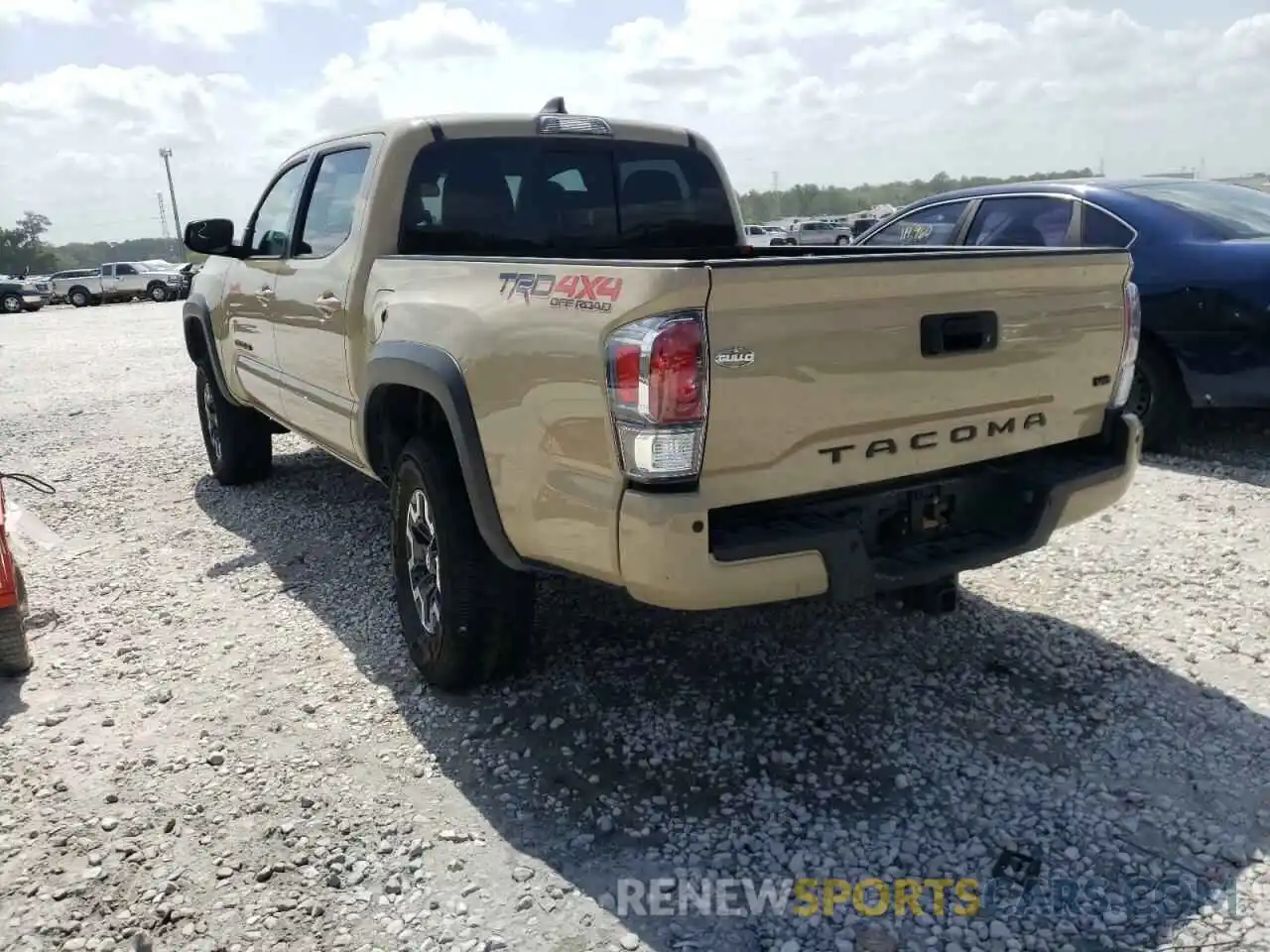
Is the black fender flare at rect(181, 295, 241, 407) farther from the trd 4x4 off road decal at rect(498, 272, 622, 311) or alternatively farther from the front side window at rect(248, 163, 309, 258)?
the trd 4x4 off road decal at rect(498, 272, 622, 311)

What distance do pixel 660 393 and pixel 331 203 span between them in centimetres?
269

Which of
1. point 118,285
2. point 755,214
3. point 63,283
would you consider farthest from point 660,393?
point 755,214

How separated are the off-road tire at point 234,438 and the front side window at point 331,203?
1.99 m

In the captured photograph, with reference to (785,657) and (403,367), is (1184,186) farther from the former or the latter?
(403,367)

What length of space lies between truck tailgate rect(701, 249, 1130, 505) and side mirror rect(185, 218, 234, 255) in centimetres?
359

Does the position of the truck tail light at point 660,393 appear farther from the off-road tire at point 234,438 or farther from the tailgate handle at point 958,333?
the off-road tire at point 234,438

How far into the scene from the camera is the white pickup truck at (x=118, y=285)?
37875 millimetres

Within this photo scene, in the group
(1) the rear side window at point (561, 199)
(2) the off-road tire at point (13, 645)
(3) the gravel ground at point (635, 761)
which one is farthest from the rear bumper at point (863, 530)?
(2) the off-road tire at point (13, 645)

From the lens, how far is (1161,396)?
6.24 metres

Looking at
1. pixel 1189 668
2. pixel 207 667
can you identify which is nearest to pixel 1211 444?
pixel 1189 668

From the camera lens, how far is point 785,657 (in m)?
3.84

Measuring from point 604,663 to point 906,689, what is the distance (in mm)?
A: 1082

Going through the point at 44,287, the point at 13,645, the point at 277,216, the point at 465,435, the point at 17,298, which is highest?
the point at 277,216

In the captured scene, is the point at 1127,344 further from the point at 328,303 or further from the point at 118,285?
the point at 118,285
